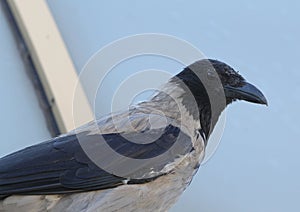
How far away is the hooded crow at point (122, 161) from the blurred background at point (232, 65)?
247 millimetres

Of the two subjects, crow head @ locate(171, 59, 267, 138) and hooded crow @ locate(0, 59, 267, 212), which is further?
crow head @ locate(171, 59, 267, 138)

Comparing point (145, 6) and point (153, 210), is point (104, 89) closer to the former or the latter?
point (145, 6)

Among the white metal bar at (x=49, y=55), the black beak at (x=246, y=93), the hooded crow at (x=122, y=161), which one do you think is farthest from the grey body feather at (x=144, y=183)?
the white metal bar at (x=49, y=55)

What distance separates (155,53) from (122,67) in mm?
219

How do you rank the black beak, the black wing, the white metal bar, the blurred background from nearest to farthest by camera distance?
the black wing
the black beak
the blurred background
the white metal bar

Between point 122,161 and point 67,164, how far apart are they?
0.15 meters

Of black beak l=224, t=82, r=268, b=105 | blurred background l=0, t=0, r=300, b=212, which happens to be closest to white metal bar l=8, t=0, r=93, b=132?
blurred background l=0, t=0, r=300, b=212

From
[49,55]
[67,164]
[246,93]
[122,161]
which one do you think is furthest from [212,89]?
[49,55]

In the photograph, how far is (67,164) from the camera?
272cm

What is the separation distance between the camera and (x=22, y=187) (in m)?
2.64

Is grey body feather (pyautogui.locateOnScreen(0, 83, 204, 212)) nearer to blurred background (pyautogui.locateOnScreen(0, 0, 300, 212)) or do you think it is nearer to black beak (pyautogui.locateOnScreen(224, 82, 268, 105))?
black beak (pyautogui.locateOnScreen(224, 82, 268, 105))

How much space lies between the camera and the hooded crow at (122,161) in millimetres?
2658

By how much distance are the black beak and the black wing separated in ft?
0.86

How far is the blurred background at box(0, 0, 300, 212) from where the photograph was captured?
10.7 feet
